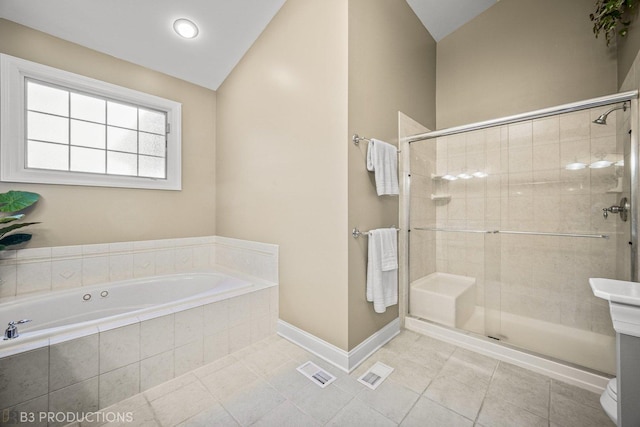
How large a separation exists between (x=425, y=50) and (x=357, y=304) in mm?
2607

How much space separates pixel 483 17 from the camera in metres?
2.45

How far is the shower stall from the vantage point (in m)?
1.67

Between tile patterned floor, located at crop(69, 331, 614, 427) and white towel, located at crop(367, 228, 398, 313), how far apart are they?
416mm

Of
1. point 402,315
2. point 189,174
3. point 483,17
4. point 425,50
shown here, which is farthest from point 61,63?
point 483,17

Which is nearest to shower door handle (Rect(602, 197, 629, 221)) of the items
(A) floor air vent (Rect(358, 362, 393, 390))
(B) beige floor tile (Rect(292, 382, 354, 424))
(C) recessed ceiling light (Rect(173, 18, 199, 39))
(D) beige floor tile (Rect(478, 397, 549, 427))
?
(D) beige floor tile (Rect(478, 397, 549, 427))

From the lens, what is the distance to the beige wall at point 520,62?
6.39 ft

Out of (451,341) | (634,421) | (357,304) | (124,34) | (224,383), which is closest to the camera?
(634,421)

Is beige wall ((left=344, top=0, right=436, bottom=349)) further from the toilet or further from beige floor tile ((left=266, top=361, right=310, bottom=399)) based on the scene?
the toilet

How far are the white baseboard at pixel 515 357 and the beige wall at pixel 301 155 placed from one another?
0.86 meters

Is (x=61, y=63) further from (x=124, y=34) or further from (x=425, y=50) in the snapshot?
(x=425, y=50)

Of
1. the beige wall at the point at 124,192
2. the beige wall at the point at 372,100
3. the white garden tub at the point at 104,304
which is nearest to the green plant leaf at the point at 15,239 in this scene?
the beige wall at the point at 124,192

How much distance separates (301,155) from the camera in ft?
6.31

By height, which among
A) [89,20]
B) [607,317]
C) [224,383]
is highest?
[89,20]

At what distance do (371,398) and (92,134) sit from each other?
3037 millimetres
